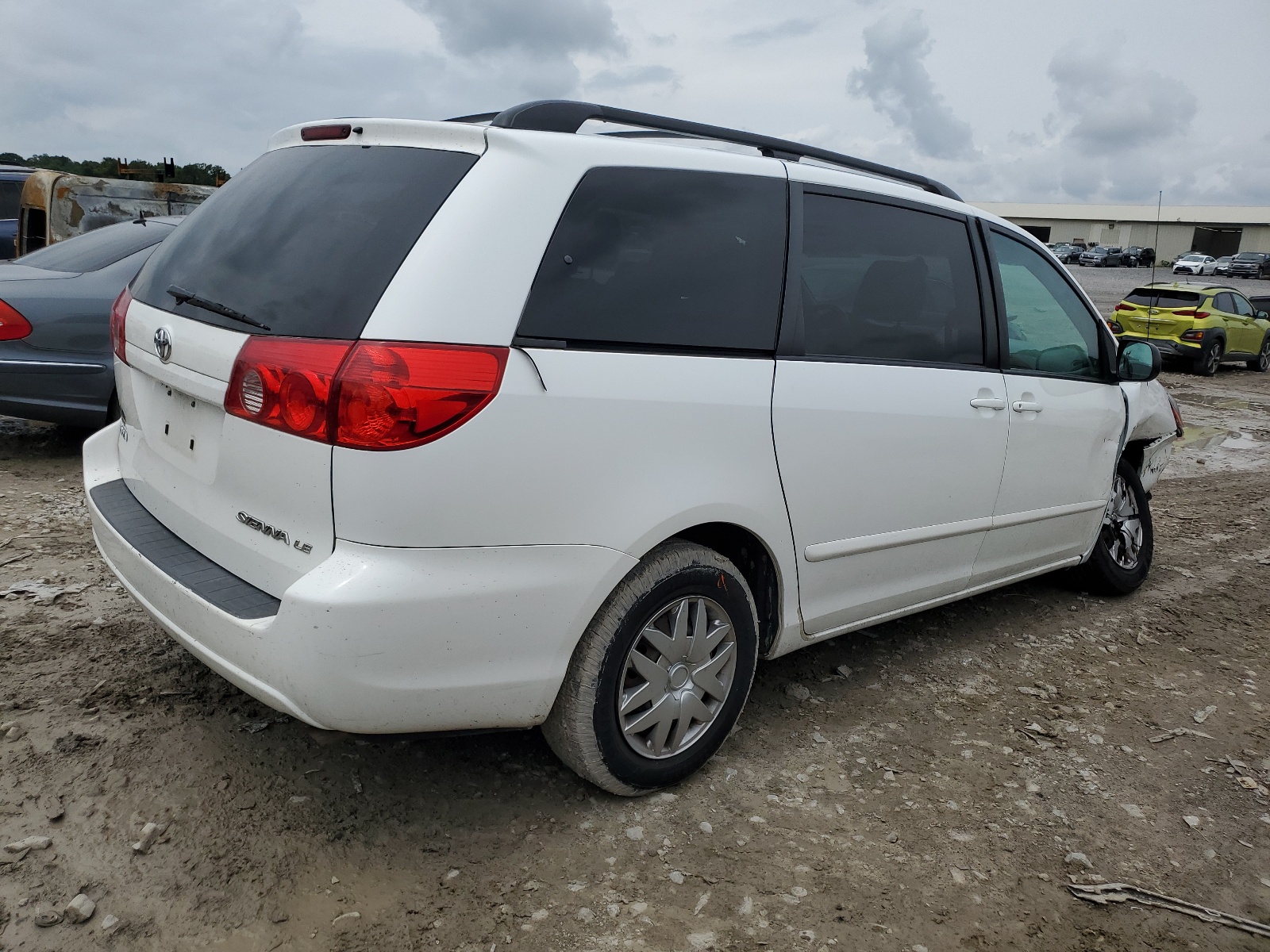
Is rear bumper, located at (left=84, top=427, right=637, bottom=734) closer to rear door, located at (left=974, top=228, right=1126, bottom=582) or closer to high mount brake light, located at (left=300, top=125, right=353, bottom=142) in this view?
high mount brake light, located at (left=300, top=125, right=353, bottom=142)

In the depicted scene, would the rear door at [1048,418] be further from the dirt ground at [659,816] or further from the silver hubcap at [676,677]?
the silver hubcap at [676,677]

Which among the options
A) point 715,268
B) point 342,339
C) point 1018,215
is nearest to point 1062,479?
point 715,268

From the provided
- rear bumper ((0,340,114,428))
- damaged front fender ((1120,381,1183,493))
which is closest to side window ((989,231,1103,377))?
damaged front fender ((1120,381,1183,493))

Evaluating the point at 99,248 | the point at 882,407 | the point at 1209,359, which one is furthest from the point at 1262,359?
the point at 99,248

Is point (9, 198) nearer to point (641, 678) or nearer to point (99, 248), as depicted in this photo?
point (99, 248)

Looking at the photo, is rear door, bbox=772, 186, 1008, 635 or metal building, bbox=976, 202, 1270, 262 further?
metal building, bbox=976, 202, 1270, 262

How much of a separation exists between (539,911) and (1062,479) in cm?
282

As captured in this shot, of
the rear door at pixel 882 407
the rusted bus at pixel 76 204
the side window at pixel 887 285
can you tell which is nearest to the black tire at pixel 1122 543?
the rear door at pixel 882 407

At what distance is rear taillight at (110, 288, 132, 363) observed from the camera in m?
2.88

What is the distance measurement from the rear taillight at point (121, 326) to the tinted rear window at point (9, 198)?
1338 cm

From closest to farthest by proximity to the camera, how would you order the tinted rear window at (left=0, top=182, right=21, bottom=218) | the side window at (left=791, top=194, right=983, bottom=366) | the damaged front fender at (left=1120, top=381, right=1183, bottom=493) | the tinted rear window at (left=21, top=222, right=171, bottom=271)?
the side window at (left=791, top=194, right=983, bottom=366) < the damaged front fender at (left=1120, top=381, right=1183, bottom=493) < the tinted rear window at (left=21, top=222, right=171, bottom=271) < the tinted rear window at (left=0, top=182, right=21, bottom=218)

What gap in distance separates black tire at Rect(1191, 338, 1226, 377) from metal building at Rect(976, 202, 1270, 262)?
5352 centimetres

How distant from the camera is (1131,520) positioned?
4.89 meters

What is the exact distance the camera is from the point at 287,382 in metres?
2.19
